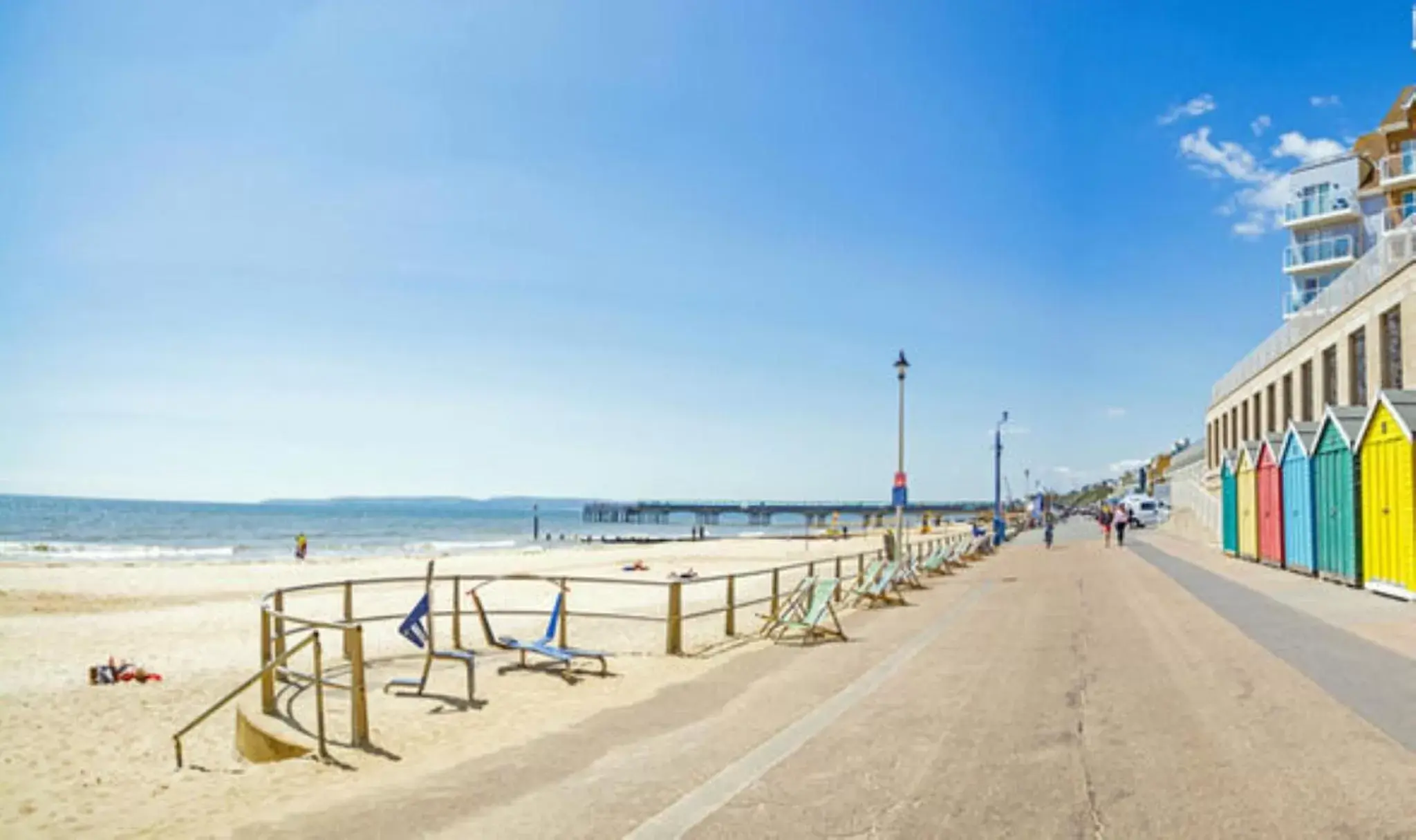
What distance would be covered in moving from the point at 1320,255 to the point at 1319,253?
0.13 metres

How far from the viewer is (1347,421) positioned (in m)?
18.1

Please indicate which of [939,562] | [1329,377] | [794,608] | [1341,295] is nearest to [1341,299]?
[1341,295]

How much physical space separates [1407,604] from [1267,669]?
22.2ft

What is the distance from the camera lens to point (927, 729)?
7.49m

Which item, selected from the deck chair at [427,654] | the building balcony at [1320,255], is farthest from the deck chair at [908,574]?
the building balcony at [1320,255]

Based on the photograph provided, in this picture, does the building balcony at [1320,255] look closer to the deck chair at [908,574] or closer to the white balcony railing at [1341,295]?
the white balcony railing at [1341,295]

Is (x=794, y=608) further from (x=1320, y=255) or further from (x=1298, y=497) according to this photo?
(x=1320, y=255)

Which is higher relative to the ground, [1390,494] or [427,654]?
[1390,494]

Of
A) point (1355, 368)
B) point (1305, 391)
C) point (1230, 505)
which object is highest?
point (1355, 368)

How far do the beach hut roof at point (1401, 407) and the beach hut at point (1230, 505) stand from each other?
12.2m

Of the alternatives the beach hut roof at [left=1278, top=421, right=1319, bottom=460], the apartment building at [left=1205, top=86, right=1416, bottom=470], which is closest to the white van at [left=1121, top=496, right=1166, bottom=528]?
the apartment building at [left=1205, top=86, right=1416, bottom=470]

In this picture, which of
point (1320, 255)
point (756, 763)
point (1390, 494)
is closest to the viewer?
point (756, 763)

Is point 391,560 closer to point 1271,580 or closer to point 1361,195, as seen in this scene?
point 1271,580

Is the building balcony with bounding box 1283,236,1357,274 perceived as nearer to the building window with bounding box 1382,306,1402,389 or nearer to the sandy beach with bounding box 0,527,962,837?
the building window with bounding box 1382,306,1402,389
